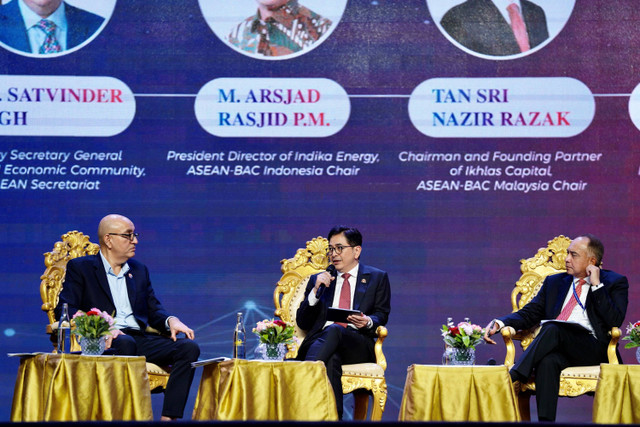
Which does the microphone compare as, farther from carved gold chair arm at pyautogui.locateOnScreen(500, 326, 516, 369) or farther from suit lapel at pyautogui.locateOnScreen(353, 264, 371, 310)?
carved gold chair arm at pyautogui.locateOnScreen(500, 326, 516, 369)

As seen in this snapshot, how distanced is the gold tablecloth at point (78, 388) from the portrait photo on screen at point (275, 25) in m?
2.41

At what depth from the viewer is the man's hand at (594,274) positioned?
4.91 metres

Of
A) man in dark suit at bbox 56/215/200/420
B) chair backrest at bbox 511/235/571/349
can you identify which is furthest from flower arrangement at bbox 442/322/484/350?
man in dark suit at bbox 56/215/200/420

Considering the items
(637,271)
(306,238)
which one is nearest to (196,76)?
(306,238)

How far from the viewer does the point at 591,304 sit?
16.4 feet

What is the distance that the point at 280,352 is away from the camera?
4.18 m

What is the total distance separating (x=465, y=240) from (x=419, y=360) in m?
0.81

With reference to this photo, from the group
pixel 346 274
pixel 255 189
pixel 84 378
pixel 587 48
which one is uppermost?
pixel 587 48

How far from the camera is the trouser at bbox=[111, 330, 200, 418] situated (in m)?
4.64

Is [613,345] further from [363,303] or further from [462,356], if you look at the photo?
[363,303]

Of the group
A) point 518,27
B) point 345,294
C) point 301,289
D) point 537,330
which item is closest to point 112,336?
point 301,289

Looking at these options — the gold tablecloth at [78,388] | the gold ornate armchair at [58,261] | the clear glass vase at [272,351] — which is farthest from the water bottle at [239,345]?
the gold ornate armchair at [58,261]

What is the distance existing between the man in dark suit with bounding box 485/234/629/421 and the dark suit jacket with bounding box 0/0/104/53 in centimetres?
309

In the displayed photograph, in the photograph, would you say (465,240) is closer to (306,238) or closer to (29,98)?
(306,238)
